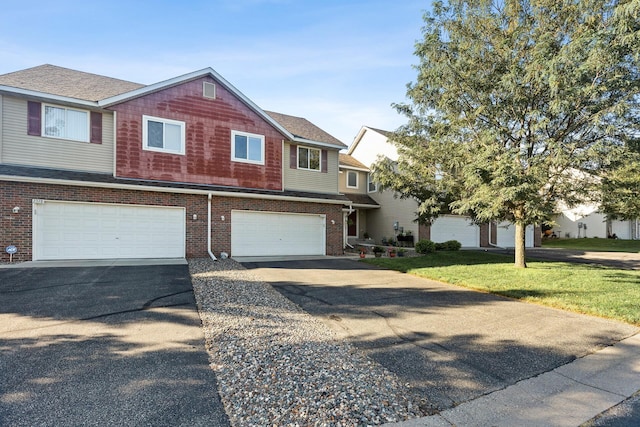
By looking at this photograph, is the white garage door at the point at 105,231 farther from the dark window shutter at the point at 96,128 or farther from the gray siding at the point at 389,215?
the gray siding at the point at 389,215

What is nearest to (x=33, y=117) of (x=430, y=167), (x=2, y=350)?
(x=2, y=350)

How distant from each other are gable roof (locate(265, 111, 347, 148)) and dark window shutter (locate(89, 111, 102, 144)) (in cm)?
780

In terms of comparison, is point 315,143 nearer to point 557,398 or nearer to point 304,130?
point 304,130

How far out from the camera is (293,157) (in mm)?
16016

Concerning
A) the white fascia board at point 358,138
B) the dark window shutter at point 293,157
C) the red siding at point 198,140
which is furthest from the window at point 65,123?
the white fascia board at point 358,138

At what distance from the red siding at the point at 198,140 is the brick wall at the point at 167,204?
3.35 feet

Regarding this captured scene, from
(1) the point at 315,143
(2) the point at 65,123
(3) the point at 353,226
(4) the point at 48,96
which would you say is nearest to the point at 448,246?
(3) the point at 353,226

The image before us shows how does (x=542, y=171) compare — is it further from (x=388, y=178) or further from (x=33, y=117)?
(x=33, y=117)

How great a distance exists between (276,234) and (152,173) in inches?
219

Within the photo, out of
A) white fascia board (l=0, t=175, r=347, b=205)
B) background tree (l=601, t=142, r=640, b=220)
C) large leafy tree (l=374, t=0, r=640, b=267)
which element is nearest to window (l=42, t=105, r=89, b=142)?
white fascia board (l=0, t=175, r=347, b=205)

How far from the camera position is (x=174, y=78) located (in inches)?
523

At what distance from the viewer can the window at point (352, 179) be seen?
2355 centimetres

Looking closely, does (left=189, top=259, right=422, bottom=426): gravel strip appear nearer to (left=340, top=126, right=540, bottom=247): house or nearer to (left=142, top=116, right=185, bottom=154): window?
(left=142, top=116, right=185, bottom=154): window

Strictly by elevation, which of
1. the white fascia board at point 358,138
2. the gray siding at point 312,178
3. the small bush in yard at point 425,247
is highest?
the white fascia board at point 358,138
